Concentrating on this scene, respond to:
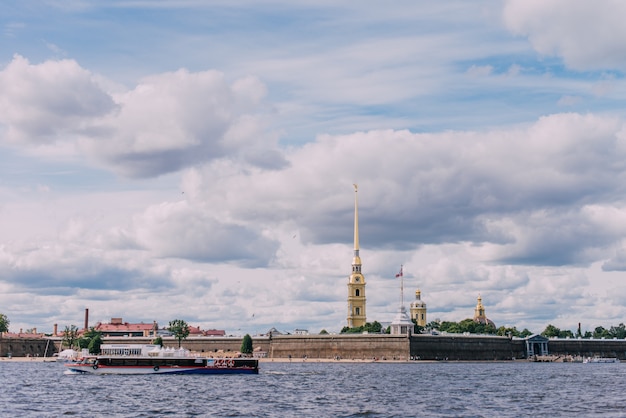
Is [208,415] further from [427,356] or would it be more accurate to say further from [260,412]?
[427,356]

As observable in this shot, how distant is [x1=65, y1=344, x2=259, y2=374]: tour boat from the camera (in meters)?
101

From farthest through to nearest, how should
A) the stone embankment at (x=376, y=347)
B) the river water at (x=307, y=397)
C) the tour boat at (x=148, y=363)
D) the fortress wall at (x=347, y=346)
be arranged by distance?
the stone embankment at (x=376, y=347)
the fortress wall at (x=347, y=346)
the tour boat at (x=148, y=363)
the river water at (x=307, y=397)

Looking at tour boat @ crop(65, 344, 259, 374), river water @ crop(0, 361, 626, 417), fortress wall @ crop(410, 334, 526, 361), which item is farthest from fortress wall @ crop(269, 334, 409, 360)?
river water @ crop(0, 361, 626, 417)

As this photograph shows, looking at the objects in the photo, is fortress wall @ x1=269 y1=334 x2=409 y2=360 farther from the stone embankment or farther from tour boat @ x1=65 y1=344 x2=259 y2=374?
tour boat @ x1=65 y1=344 x2=259 y2=374

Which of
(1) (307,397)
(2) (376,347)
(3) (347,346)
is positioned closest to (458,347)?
(2) (376,347)

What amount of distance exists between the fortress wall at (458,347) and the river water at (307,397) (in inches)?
3112

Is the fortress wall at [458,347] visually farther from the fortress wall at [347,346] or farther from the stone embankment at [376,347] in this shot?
the fortress wall at [347,346]

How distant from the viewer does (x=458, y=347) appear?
17962cm

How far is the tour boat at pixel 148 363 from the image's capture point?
332 feet

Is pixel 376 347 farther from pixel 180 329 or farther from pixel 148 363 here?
pixel 148 363

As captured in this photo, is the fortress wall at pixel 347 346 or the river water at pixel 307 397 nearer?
the river water at pixel 307 397

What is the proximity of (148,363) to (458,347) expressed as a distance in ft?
303

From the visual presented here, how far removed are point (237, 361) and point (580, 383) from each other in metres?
38.9

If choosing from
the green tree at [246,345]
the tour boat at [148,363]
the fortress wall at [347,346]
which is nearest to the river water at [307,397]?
the tour boat at [148,363]
